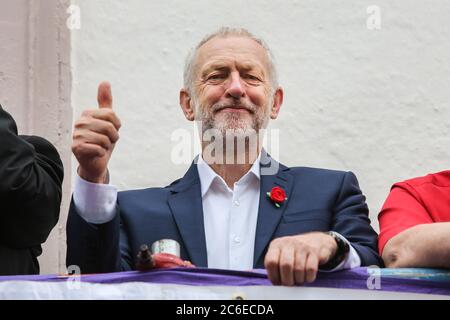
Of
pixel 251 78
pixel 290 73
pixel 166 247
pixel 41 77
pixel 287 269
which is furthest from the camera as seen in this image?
pixel 290 73

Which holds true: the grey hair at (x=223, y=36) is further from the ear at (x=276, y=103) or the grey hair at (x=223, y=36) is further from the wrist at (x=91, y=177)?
the wrist at (x=91, y=177)

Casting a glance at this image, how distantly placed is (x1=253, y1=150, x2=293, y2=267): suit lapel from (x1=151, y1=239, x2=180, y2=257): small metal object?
1.02 ft

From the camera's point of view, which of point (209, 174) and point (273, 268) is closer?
point (273, 268)

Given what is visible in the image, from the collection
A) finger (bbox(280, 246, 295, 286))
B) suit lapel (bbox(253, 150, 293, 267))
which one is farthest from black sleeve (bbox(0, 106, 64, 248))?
finger (bbox(280, 246, 295, 286))

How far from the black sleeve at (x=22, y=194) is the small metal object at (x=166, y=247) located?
291 millimetres

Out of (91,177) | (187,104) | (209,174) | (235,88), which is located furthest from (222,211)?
(91,177)

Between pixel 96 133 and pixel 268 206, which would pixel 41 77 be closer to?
pixel 268 206

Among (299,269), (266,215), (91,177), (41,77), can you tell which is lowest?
(299,269)

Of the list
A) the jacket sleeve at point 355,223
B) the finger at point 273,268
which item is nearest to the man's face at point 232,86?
the jacket sleeve at point 355,223

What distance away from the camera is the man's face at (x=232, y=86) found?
3.79 meters

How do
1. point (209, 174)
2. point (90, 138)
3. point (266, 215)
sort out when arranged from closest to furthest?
point (90, 138) → point (266, 215) → point (209, 174)

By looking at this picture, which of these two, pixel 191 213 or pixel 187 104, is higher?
pixel 187 104

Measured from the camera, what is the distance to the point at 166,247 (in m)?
3.15

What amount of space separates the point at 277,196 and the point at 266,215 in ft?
0.28
